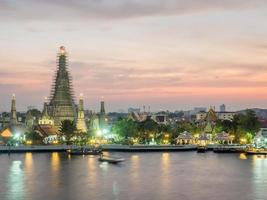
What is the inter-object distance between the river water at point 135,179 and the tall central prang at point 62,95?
22.5 metres

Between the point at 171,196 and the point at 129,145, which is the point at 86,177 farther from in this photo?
the point at 129,145

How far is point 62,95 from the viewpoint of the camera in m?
73.6

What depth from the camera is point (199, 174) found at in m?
39.3

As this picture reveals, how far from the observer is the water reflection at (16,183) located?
30266mm

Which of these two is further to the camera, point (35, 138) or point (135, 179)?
point (35, 138)

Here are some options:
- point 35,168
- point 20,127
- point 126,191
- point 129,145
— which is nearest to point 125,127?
→ point 129,145

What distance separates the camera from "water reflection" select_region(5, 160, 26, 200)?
99.3ft

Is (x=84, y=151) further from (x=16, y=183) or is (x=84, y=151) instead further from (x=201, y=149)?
(x=16, y=183)

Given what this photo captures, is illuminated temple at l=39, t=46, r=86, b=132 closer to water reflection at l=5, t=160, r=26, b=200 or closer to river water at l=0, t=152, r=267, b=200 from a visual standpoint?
river water at l=0, t=152, r=267, b=200

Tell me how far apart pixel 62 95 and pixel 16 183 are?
129ft

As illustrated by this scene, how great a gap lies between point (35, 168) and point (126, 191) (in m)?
12.9

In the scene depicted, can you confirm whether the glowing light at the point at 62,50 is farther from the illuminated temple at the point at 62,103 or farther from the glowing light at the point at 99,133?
the glowing light at the point at 99,133

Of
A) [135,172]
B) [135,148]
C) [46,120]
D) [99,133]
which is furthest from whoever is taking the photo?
[99,133]

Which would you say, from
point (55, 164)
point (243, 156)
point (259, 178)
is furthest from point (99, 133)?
point (259, 178)
